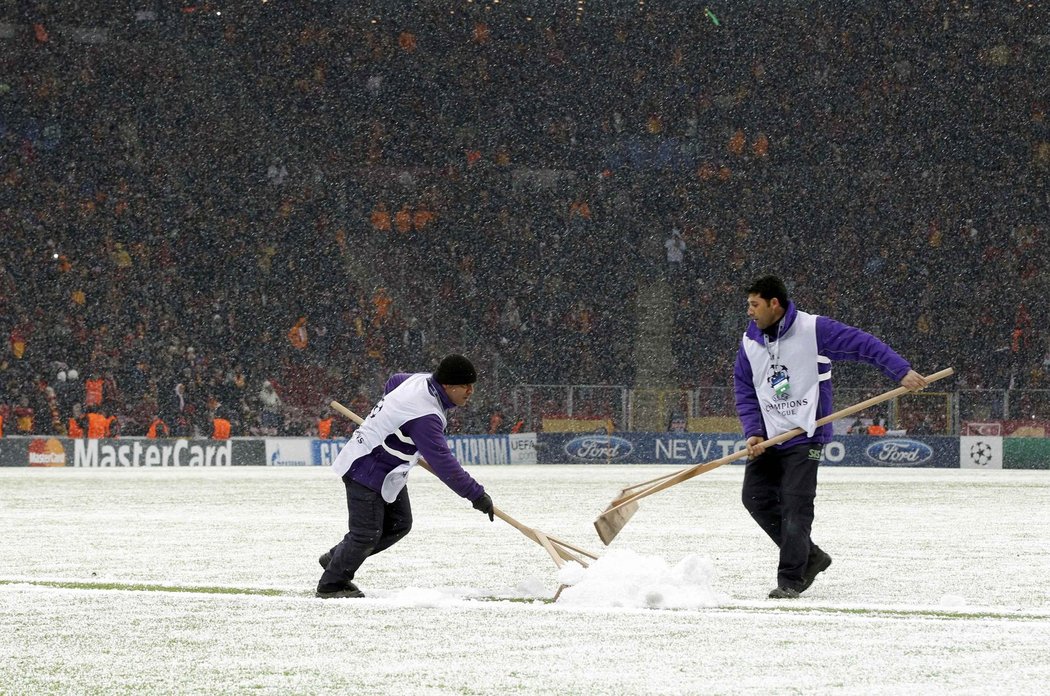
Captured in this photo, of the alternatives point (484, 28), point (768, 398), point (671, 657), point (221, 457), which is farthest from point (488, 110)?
point (671, 657)

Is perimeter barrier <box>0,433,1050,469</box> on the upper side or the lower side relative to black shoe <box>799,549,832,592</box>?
lower

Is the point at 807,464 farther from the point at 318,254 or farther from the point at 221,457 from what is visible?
the point at 318,254

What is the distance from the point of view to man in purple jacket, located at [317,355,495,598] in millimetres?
8508

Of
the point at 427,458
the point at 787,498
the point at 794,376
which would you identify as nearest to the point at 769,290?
the point at 794,376

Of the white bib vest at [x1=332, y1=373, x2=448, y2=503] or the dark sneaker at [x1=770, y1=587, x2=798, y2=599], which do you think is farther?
the dark sneaker at [x1=770, y1=587, x2=798, y2=599]

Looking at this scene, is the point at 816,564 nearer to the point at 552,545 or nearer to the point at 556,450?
the point at 552,545

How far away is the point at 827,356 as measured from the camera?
31.0ft

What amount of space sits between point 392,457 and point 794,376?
256cm

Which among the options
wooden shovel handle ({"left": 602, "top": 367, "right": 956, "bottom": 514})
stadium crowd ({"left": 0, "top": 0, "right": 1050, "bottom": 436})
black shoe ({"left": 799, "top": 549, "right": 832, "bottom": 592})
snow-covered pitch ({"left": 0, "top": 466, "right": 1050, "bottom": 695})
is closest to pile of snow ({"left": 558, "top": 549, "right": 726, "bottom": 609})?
snow-covered pitch ({"left": 0, "top": 466, "right": 1050, "bottom": 695})

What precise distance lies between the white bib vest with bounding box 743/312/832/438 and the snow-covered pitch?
1067mm

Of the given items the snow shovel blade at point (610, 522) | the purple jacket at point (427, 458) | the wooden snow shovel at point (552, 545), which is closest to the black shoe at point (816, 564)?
the snow shovel blade at point (610, 522)

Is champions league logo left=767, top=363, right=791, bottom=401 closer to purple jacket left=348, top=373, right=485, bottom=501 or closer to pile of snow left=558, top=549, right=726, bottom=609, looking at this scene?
pile of snow left=558, top=549, right=726, bottom=609

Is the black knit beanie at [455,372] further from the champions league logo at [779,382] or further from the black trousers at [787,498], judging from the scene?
the champions league logo at [779,382]

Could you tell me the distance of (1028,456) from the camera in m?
33.2
